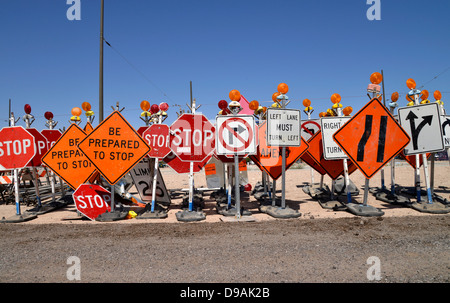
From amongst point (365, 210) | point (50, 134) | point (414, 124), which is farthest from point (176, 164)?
point (414, 124)

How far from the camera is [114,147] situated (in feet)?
25.1

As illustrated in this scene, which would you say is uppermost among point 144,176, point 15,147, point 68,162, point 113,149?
point 15,147

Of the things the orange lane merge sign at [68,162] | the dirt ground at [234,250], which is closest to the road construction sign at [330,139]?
the dirt ground at [234,250]

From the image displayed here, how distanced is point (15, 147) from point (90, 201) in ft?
9.77

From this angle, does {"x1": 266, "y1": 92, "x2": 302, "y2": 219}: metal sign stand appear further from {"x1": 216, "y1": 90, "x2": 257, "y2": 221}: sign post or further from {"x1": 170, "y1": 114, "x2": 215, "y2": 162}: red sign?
{"x1": 170, "y1": 114, "x2": 215, "y2": 162}: red sign

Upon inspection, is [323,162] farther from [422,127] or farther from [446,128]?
[446,128]

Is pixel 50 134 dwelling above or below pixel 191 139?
above

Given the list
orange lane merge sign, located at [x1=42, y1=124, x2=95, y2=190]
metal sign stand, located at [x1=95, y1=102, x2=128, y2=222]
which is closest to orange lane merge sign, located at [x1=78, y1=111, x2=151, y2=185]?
metal sign stand, located at [x1=95, y1=102, x2=128, y2=222]

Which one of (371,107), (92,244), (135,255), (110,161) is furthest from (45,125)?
(371,107)

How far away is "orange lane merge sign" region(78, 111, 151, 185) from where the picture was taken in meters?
7.48

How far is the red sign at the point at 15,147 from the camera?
8336mm

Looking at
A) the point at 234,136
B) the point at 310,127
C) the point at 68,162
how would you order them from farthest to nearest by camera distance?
the point at 310,127 < the point at 68,162 < the point at 234,136

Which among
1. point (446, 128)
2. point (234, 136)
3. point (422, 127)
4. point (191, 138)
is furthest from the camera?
point (446, 128)
